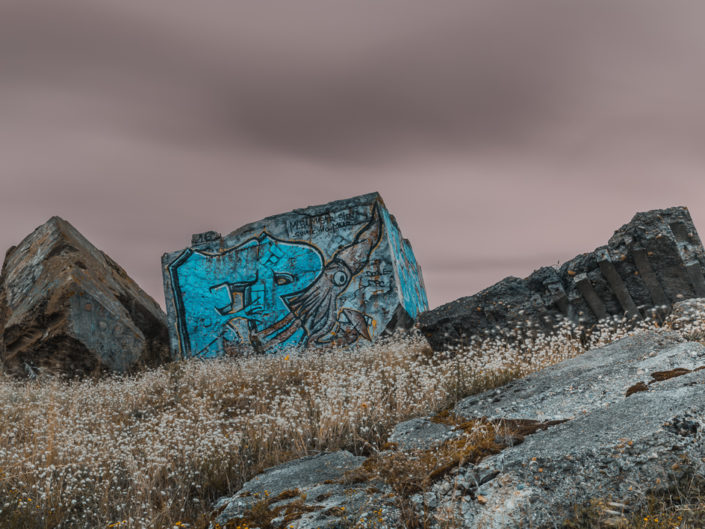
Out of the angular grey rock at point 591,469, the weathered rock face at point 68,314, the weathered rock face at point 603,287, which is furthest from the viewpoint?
the weathered rock face at point 68,314

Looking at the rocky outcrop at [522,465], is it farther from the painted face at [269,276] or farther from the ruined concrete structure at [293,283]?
the painted face at [269,276]

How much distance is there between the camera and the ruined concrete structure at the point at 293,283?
13383mm

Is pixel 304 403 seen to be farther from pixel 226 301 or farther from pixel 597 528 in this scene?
pixel 226 301

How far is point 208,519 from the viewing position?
3.51 metres

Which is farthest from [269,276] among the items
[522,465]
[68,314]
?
[522,465]

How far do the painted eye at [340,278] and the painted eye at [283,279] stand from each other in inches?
48.8

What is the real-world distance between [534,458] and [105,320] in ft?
38.0

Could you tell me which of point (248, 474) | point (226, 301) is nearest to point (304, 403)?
point (248, 474)

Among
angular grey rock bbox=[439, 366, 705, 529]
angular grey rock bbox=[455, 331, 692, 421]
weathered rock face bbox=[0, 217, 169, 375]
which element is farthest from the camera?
weathered rock face bbox=[0, 217, 169, 375]

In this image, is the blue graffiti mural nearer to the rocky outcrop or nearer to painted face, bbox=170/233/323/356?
painted face, bbox=170/233/323/356

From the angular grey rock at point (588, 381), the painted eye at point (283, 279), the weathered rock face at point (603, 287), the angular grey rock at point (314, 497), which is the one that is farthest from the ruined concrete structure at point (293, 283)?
the angular grey rock at point (314, 497)

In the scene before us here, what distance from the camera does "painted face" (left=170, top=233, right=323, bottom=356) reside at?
1415 centimetres

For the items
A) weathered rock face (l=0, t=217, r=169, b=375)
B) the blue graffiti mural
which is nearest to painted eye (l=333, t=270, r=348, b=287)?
the blue graffiti mural

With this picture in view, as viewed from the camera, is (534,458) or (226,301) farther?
(226,301)
